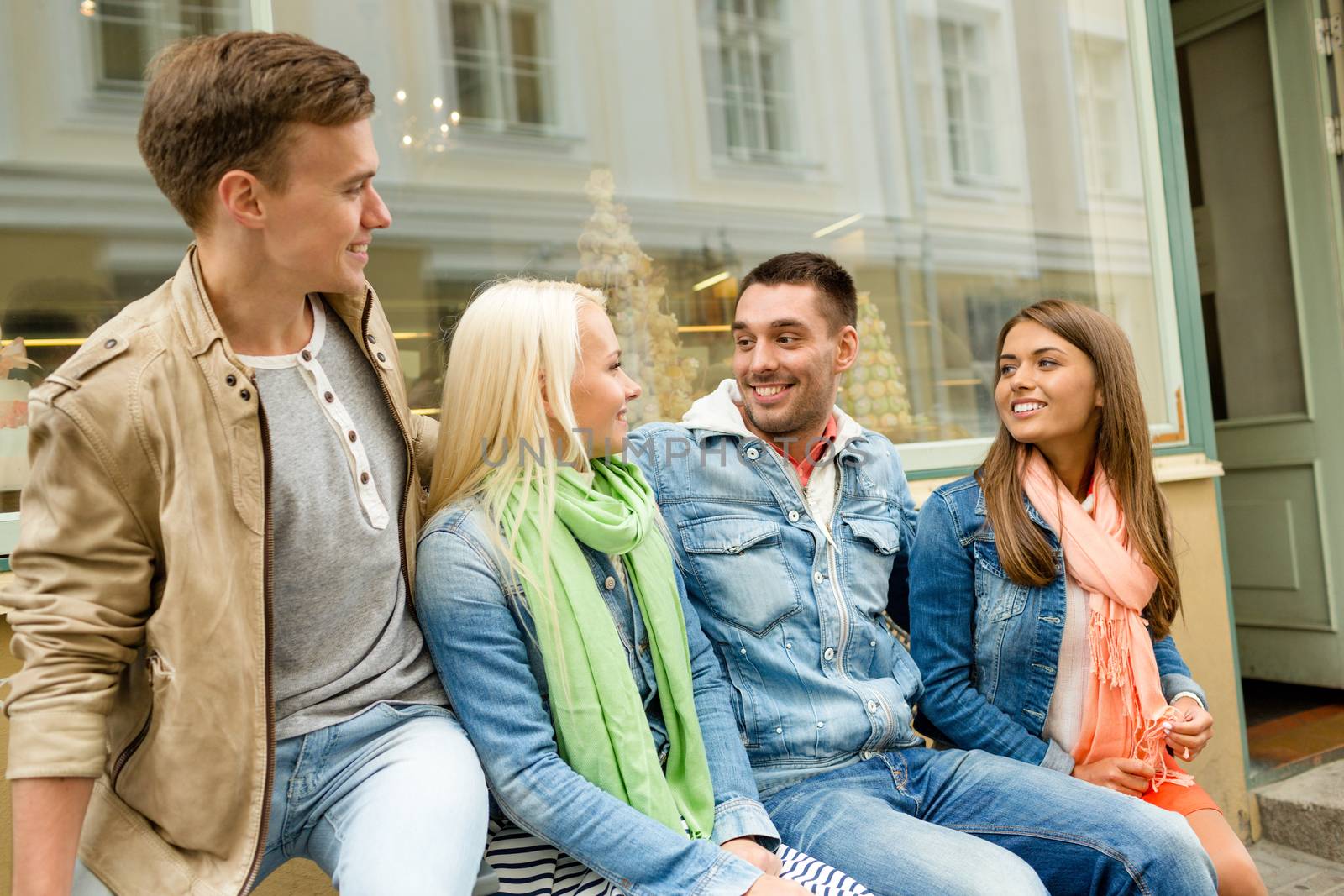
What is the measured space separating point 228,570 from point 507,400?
1.87 ft

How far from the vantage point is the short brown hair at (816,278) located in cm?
248

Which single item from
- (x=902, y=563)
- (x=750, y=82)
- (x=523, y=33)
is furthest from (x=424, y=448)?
(x=750, y=82)

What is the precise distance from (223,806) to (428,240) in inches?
82.8

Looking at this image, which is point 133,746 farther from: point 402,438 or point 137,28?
point 137,28

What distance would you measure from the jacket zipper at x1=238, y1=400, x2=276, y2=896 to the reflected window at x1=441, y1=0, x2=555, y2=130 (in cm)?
221

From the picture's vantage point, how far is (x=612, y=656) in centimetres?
175

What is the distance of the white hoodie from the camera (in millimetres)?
2340

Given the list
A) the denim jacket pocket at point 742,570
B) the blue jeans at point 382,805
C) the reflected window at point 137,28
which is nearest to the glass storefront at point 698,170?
the reflected window at point 137,28

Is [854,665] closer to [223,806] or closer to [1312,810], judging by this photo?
[223,806]

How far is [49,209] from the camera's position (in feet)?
8.37

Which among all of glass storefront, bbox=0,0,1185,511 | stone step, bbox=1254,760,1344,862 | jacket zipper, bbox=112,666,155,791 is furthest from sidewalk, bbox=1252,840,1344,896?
jacket zipper, bbox=112,666,155,791

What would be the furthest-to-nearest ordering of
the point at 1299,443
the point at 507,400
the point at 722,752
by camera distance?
the point at 1299,443
the point at 722,752
the point at 507,400

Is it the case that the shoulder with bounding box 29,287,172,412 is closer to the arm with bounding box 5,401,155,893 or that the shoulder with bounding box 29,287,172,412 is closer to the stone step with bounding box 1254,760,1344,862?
the arm with bounding box 5,401,155,893

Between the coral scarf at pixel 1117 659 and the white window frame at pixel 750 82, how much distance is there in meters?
2.17
